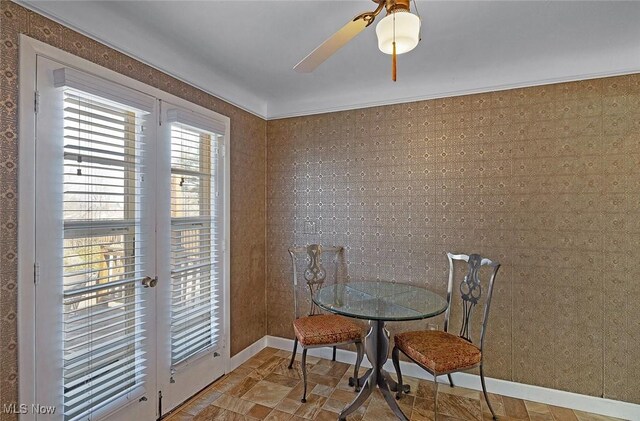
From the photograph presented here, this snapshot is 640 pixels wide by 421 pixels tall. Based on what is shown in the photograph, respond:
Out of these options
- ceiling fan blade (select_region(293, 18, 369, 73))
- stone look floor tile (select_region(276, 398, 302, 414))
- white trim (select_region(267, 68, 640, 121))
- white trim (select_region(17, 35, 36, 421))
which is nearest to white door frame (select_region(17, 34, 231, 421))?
white trim (select_region(17, 35, 36, 421))

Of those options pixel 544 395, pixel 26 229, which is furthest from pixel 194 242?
pixel 544 395

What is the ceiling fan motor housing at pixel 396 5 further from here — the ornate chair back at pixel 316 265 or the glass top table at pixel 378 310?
the ornate chair back at pixel 316 265

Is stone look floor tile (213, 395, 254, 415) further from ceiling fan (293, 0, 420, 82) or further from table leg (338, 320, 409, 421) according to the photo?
ceiling fan (293, 0, 420, 82)

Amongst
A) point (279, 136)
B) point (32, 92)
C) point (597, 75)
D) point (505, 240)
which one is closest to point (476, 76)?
point (597, 75)

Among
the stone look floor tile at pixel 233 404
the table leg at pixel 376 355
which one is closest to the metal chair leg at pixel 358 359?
the table leg at pixel 376 355

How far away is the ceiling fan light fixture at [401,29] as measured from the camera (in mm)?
1239

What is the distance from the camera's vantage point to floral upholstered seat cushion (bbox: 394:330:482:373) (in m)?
2.07

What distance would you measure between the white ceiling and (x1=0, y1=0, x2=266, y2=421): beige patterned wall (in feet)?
0.28

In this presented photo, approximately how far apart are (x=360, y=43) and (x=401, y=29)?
1.05 metres

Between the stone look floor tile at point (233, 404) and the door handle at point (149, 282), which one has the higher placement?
the door handle at point (149, 282)

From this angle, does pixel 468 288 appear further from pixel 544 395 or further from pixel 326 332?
pixel 326 332

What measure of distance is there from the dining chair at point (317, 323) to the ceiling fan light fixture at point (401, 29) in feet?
6.64

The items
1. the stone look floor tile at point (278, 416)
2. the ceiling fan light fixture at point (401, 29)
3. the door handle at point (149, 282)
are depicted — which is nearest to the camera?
the ceiling fan light fixture at point (401, 29)

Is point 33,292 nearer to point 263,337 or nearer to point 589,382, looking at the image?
point 263,337
